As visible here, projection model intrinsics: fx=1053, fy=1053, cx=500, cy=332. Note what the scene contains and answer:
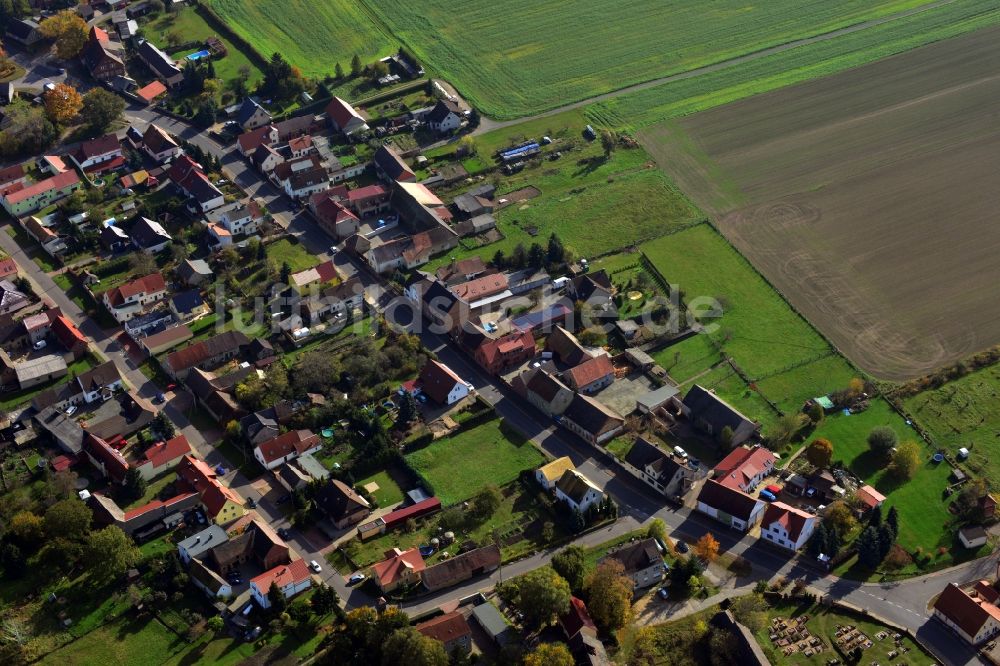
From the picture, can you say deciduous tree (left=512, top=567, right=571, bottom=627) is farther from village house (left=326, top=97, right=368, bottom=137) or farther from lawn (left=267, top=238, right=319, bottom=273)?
village house (left=326, top=97, right=368, bottom=137)

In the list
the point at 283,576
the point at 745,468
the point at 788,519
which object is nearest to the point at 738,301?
the point at 745,468

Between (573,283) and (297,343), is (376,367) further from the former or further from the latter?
(573,283)

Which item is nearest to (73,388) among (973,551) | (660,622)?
(660,622)

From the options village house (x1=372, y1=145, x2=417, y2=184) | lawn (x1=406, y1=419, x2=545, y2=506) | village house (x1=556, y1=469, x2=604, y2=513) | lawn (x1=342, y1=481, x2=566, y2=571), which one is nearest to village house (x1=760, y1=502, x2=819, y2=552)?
village house (x1=556, y1=469, x2=604, y2=513)

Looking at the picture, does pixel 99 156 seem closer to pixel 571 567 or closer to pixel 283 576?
pixel 283 576

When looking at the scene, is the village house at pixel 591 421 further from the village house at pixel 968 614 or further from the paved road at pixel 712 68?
the paved road at pixel 712 68
